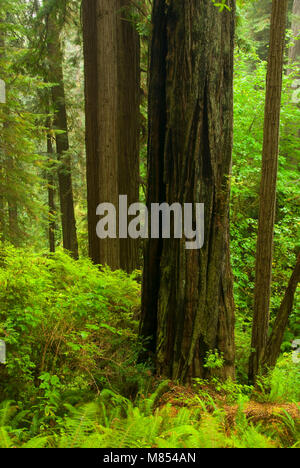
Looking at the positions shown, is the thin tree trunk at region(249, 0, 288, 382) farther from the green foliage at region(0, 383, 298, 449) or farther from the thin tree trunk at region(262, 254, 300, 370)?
the green foliage at region(0, 383, 298, 449)

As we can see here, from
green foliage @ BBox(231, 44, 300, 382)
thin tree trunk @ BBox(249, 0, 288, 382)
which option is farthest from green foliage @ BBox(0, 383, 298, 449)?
green foliage @ BBox(231, 44, 300, 382)

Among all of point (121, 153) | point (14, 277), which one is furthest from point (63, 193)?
point (14, 277)

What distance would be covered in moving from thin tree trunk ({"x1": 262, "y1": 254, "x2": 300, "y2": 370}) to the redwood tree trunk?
2.74 feet

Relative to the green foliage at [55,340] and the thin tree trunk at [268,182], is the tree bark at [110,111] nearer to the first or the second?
the green foliage at [55,340]

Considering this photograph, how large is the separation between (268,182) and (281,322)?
1947mm

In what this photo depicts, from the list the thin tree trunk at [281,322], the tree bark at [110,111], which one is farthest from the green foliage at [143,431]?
the tree bark at [110,111]

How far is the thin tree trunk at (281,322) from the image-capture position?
13.7ft

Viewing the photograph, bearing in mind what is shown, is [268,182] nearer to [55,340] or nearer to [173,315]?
[173,315]

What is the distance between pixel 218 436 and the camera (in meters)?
2.32

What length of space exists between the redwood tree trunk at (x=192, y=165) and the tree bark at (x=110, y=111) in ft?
10.1

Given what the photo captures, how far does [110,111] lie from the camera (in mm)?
6871

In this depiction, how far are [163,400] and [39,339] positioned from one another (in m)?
1.48

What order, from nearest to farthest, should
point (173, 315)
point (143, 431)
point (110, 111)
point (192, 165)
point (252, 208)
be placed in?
point (143, 431)
point (192, 165)
point (173, 315)
point (110, 111)
point (252, 208)

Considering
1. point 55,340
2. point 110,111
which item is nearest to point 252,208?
point 110,111
